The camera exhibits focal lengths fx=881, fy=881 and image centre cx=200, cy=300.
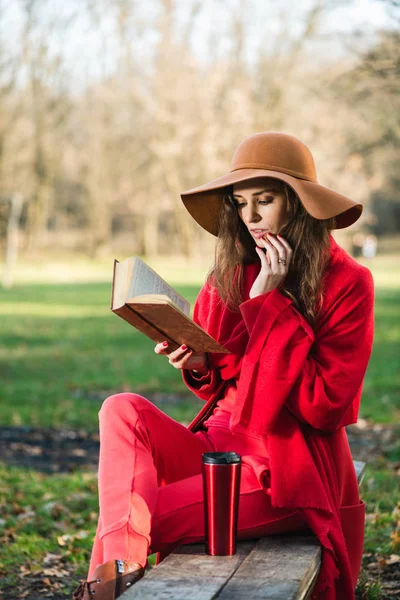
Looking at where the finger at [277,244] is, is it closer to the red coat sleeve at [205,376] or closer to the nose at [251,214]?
the nose at [251,214]

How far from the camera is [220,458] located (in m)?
2.53

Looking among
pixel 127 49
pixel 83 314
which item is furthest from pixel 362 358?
pixel 127 49

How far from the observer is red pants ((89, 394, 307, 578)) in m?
2.57

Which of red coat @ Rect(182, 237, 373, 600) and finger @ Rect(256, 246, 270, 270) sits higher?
finger @ Rect(256, 246, 270, 270)

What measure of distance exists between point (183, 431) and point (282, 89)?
29.2 metres

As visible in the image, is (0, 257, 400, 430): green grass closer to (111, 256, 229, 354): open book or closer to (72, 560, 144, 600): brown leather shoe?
(111, 256, 229, 354): open book

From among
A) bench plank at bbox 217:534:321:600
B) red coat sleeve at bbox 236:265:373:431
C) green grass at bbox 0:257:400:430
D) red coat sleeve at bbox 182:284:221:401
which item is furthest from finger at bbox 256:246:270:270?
green grass at bbox 0:257:400:430

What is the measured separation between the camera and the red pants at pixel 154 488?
2.57 metres

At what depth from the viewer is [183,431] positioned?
2953 mm

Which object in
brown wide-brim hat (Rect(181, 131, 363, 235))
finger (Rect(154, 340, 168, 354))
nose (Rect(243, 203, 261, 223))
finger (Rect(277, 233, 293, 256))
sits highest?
brown wide-brim hat (Rect(181, 131, 363, 235))

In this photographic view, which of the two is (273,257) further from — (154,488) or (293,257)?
(154,488)

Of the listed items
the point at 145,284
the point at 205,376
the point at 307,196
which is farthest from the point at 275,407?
the point at 307,196

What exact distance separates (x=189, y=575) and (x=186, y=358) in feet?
2.58

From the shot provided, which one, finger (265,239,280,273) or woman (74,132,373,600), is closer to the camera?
woman (74,132,373,600)
